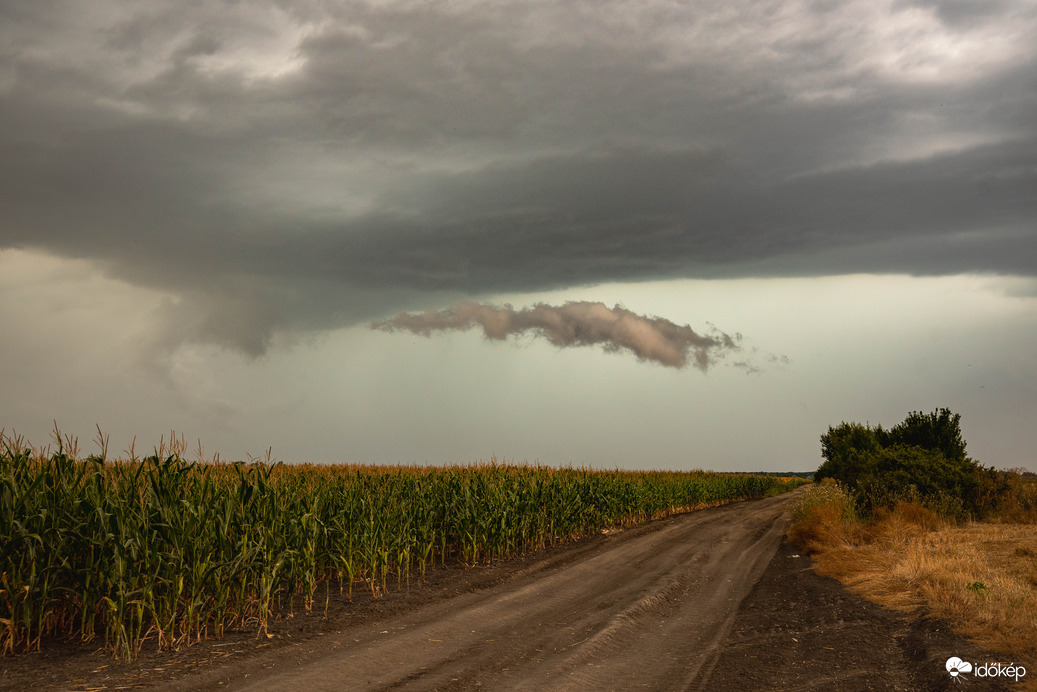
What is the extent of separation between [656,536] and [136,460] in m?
19.9

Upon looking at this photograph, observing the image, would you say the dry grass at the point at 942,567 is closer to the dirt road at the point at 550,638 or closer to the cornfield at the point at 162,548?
the dirt road at the point at 550,638

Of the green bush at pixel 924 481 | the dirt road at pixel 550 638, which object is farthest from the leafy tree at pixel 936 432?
the dirt road at pixel 550 638

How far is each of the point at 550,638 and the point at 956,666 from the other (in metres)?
5.55

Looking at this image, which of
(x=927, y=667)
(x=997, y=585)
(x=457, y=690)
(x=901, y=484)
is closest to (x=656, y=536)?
(x=901, y=484)

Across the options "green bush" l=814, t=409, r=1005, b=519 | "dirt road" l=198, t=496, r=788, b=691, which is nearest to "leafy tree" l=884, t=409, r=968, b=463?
"green bush" l=814, t=409, r=1005, b=519

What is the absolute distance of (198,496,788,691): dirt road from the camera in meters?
8.52

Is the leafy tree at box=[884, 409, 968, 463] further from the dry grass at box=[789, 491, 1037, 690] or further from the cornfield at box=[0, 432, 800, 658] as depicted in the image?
the cornfield at box=[0, 432, 800, 658]

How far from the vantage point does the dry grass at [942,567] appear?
1026 centimetres

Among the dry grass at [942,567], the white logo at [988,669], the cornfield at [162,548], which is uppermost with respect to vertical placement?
the cornfield at [162,548]

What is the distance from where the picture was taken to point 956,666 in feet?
28.3

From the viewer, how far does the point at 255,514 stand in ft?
39.7

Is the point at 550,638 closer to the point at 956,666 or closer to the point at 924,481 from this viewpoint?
the point at 956,666

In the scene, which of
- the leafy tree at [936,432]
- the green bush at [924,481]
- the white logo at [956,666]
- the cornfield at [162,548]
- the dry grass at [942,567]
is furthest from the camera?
the leafy tree at [936,432]

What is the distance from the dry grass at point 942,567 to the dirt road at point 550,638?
9.56 ft
